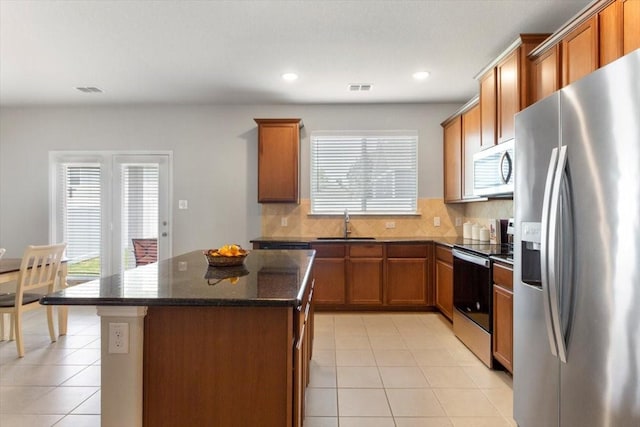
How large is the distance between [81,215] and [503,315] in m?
5.18

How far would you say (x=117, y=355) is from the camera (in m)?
1.38

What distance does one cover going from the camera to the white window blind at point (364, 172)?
4.88m

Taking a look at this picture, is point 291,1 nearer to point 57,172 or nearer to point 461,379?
point 461,379

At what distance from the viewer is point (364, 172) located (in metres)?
4.91

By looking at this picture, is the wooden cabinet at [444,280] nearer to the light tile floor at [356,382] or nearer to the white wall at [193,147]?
the light tile floor at [356,382]

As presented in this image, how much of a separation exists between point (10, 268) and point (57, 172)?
241 cm

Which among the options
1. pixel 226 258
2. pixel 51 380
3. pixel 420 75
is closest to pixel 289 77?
pixel 420 75

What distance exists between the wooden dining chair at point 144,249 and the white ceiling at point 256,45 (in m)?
1.88

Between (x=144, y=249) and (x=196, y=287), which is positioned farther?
(x=144, y=249)

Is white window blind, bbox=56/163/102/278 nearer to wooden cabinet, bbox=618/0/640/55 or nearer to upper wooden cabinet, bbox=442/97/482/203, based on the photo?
upper wooden cabinet, bbox=442/97/482/203

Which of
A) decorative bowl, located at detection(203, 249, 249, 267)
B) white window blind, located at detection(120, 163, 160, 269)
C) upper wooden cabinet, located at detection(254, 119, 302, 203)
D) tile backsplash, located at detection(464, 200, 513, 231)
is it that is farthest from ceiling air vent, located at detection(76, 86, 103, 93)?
tile backsplash, located at detection(464, 200, 513, 231)

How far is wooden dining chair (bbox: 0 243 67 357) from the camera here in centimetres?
299

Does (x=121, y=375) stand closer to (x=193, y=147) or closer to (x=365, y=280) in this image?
(x=365, y=280)

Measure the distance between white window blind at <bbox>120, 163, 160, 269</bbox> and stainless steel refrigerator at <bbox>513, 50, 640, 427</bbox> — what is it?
4536mm
